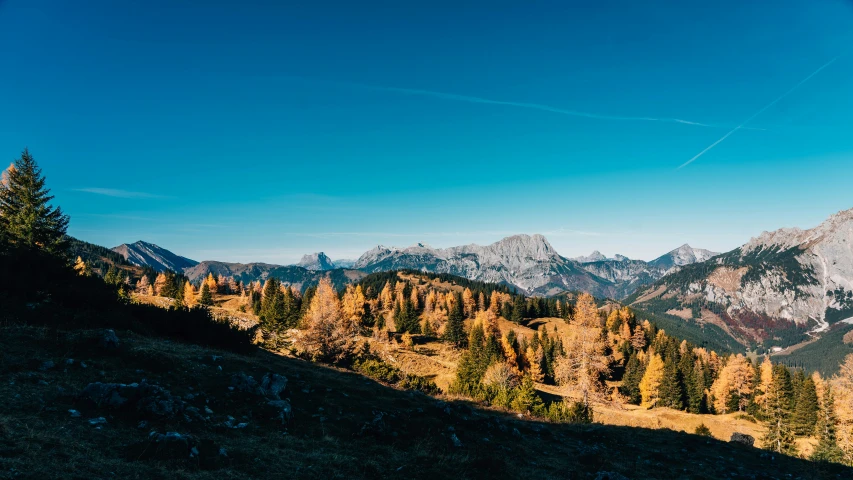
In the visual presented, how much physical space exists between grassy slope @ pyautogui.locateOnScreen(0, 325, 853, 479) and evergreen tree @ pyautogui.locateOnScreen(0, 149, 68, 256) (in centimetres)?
3921

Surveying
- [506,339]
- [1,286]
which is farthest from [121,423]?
[506,339]

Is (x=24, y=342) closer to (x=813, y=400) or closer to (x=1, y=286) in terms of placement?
(x=1, y=286)

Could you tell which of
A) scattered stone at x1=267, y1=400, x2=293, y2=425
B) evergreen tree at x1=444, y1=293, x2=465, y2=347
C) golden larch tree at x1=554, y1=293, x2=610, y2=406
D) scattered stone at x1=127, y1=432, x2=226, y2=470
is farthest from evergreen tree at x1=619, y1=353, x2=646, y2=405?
scattered stone at x1=127, y1=432, x2=226, y2=470

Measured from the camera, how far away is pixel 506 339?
297 ft

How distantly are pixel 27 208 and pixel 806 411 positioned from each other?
404ft

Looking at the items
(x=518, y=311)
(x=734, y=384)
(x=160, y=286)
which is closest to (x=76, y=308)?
(x=734, y=384)

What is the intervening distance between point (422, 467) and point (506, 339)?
81.4 m

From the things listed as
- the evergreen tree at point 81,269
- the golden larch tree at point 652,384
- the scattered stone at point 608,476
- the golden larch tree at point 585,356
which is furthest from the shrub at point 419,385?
the golden larch tree at point 652,384

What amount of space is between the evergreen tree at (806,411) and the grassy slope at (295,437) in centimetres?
5513

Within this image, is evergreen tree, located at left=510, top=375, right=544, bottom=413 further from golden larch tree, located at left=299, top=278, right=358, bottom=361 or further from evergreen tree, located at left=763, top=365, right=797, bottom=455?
evergreen tree, located at left=763, top=365, right=797, bottom=455

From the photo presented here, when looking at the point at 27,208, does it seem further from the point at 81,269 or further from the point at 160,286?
the point at 160,286

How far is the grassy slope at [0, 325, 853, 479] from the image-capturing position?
9578 millimetres

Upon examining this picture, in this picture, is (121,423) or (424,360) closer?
(121,423)

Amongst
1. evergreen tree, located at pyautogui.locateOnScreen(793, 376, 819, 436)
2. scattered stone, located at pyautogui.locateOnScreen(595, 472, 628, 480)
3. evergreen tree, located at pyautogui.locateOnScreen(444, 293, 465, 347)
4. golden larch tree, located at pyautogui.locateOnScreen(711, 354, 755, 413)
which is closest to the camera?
scattered stone, located at pyautogui.locateOnScreen(595, 472, 628, 480)
